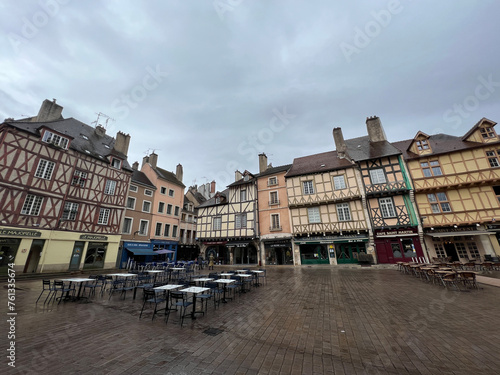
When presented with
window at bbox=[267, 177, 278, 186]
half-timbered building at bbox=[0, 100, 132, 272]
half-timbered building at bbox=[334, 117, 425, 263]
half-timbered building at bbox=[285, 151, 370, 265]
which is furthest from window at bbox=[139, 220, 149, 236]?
half-timbered building at bbox=[334, 117, 425, 263]

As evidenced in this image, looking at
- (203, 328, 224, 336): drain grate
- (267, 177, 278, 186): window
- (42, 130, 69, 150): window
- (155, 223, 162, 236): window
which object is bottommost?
(203, 328, 224, 336): drain grate

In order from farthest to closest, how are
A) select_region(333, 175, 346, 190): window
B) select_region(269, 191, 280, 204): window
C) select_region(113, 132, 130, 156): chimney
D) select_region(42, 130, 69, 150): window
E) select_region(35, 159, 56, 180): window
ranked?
select_region(269, 191, 280, 204): window
select_region(113, 132, 130, 156): chimney
select_region(333, 175, 346, 190): window
select_region(42, 130, 69, 150): window
select_region(35, 159, 56, 180): window

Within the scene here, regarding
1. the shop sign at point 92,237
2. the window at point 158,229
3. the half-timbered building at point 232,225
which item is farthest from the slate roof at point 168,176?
the shop sign at point 92,237

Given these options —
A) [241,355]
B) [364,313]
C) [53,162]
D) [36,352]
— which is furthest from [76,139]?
[364,313]

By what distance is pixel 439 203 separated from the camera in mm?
15969

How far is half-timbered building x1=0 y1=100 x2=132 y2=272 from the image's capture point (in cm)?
1273

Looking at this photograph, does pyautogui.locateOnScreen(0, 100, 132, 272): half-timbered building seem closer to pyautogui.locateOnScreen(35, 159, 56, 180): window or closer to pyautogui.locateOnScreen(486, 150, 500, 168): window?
pyautogui.locateOnScreen(35, 159, 56, 180): window

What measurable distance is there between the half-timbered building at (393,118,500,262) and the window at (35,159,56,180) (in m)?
28.6

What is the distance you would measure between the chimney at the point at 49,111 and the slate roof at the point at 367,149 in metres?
27.0

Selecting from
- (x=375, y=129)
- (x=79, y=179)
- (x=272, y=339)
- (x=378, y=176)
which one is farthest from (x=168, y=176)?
(x=272, y=339)

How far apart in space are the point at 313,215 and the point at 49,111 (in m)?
25.0

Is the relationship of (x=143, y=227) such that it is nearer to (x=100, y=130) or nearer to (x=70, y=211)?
(x=70, y=211)

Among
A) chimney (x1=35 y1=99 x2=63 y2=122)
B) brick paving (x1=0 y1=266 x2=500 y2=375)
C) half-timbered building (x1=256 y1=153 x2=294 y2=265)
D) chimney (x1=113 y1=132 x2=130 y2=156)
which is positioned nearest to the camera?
brick paving (x1=0 y1=266 x2=500 y2=375)

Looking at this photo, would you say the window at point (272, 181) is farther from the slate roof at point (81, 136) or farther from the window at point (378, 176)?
the slate roof at point (81, 136)
